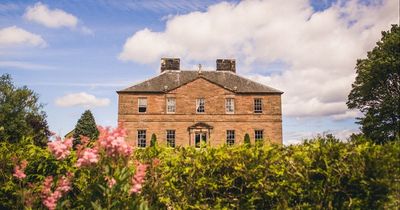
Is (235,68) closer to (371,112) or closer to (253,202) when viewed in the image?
(371,112)

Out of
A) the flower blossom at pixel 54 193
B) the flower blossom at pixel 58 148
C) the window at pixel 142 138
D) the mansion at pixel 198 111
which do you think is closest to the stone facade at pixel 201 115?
the mansion at pixel 198 111

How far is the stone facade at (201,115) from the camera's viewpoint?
38125 millimetres

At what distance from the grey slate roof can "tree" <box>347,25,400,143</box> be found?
9876 millimetres

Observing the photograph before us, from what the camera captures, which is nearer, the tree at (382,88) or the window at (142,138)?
the tree at (382,88)

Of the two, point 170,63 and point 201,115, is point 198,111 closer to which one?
point 201,115

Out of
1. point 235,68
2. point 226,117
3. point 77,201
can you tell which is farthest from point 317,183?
point 235,68

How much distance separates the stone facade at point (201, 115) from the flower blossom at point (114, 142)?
110 ft

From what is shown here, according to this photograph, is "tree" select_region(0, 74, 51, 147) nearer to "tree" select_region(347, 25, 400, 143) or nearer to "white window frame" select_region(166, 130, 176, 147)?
"white window frame" select_region(166, 130, 176, 147)

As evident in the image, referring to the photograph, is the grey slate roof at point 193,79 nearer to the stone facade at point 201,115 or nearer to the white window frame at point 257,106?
the stone facade at point 201,115

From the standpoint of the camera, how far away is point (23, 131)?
33.3m

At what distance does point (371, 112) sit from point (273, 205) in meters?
30.1

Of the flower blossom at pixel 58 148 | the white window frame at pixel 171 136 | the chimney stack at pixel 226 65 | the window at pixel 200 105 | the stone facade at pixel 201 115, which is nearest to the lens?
the flower blossom at pixel 58 148

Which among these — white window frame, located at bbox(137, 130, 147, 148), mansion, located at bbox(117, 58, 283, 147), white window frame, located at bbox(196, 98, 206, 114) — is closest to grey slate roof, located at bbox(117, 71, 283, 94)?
mansion, located at bbox(117, 58, 283, 147)

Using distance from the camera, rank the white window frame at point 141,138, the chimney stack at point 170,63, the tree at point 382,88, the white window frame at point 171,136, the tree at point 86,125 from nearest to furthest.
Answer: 1. the tree at point 382,88
2. the tree at point 86,125
3. the white window frame at point 141,138
4. the white window frame at point 171,136
5. the chimney stack at point 170,63
